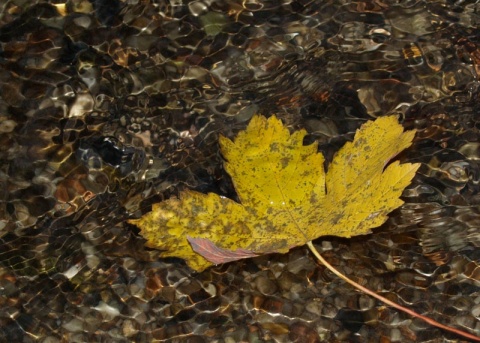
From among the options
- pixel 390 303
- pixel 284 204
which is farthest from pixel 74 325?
pixel 390 303

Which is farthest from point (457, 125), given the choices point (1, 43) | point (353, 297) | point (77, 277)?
point (1, 43)

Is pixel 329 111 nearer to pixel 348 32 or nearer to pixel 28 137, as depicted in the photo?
pixel 348 32

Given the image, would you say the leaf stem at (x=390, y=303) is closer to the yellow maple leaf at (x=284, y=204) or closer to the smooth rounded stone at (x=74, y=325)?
the yellow maple leaf at (x=284, y=204)

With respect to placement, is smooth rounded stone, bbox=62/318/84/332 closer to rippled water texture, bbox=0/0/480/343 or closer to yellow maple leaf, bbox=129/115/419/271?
rippled water texture, bbox=0/0/480/343

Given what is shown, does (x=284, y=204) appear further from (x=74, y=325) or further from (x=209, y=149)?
(x=74, y=325)

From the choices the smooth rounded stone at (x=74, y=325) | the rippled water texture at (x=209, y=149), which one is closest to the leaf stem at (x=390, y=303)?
the rippled water texture at (x=209, y=149)

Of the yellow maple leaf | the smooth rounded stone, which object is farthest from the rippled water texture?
the yellow maple leaf
